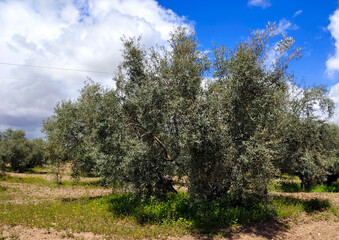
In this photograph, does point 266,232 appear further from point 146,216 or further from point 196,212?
point 146,216

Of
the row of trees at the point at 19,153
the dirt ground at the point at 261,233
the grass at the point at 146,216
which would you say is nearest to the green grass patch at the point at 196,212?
the grass at the point at 146,216

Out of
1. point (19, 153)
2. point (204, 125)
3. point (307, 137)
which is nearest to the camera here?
point (204, 125)

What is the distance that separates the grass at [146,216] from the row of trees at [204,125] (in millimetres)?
835

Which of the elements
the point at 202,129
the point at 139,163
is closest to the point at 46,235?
the point at 139,163

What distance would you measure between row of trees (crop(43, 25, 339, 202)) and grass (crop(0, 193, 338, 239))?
0.83 meters

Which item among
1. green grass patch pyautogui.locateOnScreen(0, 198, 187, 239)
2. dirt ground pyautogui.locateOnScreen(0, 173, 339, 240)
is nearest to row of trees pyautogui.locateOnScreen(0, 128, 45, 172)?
green grass patch pyautogui.locateOnScreen(0, 198, 187, 239)

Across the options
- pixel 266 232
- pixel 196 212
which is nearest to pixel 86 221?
pixel 196 212

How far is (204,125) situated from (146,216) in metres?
4.99

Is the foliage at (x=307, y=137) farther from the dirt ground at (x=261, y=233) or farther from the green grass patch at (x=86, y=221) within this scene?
the green grass patch at (x=86, y=221)

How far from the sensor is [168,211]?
10273mm

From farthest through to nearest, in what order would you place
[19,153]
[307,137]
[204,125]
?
[19,153]
[307,137]
[204,125]

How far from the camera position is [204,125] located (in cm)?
836

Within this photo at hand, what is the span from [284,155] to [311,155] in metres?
1.20

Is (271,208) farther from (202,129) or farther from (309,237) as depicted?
(202,129)
